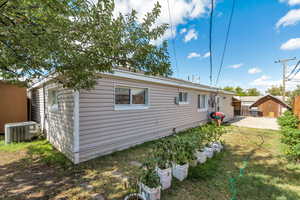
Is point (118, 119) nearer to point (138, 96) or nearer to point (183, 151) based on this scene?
point (138, 96)

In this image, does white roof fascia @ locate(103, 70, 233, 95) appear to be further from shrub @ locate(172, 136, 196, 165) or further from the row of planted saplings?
shrub @ locate(172, 136, 196, 165)

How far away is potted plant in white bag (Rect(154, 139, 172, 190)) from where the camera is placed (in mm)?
2531

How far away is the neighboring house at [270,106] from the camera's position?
1884 centimetres

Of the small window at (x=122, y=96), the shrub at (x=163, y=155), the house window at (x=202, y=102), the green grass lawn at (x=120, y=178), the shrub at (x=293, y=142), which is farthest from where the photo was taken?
the house window at (x=202, y=102)

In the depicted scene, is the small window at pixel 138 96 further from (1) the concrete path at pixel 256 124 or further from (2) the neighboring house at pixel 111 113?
(1) the concrete path at pixel 256 124

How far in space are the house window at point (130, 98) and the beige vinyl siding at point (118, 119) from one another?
189 millimetres

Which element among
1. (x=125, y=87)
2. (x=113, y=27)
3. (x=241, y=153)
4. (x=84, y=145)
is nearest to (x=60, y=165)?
(x=84, y=145)

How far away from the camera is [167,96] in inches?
261

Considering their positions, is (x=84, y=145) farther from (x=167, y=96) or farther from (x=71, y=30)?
(x=167, y=96)

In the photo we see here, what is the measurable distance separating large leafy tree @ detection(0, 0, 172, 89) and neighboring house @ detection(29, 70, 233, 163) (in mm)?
1254

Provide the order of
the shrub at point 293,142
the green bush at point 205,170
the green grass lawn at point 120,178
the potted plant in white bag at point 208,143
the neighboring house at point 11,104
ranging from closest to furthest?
the green grass lawn at point 120,178 < the green bush at point 205,170 < the shrub at point 293,142 < the potted plant in white bag at point 208,143 < the neighboring house at point 11,104

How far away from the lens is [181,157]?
115 inches

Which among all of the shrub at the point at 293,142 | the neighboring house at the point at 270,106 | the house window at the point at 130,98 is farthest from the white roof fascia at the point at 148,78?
the neighboring house at the point at 270,106

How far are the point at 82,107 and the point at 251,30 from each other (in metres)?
7.79
